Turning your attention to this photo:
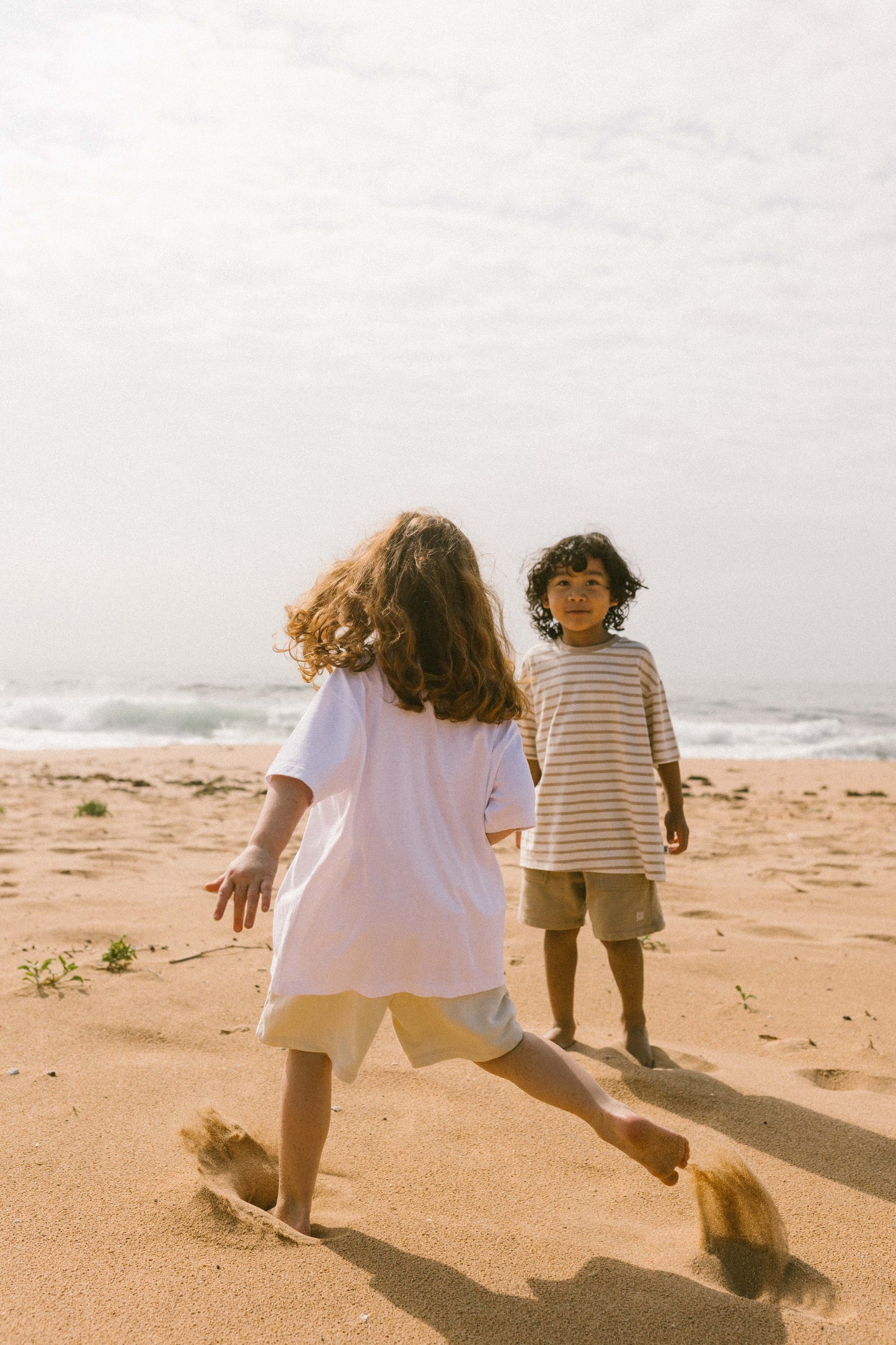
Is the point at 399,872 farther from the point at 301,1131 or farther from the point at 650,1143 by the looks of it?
the point at 650,1143

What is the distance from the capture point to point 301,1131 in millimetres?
2000

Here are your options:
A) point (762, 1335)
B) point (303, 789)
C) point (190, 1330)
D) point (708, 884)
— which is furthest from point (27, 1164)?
point (708, 884)

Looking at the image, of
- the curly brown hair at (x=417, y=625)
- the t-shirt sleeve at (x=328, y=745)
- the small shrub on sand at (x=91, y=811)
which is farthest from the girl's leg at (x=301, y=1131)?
the small shrub on sand at (x=91, y=811)

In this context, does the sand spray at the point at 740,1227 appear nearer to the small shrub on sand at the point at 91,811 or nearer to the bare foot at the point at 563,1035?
the bare foot at the point at 563,1035

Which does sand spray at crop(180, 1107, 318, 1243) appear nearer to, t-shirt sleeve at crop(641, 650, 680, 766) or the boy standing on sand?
the boy standing on sand

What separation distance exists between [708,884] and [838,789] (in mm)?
5662

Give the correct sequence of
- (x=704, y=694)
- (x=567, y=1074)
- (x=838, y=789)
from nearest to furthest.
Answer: (x=567, y=1074), (x=838, y=789), (x=704, y=694)

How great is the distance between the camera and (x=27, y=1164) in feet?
7.30

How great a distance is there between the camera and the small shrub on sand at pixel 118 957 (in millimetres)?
3567

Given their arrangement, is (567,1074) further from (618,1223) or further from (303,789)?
(303,789)

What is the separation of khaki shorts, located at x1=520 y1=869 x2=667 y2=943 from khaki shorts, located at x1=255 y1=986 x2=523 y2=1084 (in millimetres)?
1162

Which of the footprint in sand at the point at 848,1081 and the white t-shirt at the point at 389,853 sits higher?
the white t-shirt at the point at 389,853

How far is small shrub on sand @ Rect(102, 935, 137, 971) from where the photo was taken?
11.7 ft

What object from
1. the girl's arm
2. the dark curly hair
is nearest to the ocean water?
the dark curly hair
